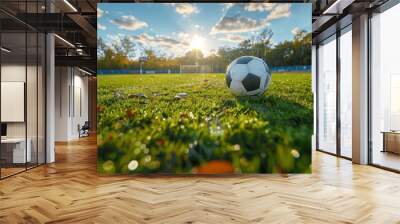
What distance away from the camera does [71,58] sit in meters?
11.4

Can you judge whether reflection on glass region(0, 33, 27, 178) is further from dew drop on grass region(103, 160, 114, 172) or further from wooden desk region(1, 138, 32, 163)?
dew drop on grass region(103, 160, 114, 172)

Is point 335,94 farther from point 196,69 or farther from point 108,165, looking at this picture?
point 108,165

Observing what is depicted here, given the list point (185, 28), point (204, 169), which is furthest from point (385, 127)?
point (185, 28)

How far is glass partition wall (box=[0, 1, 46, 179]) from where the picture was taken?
5809 millimetres

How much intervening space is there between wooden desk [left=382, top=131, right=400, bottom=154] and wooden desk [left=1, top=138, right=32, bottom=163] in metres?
6.25

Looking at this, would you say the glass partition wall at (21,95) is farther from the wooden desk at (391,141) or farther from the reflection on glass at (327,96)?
the reflection on glass at (327,96)

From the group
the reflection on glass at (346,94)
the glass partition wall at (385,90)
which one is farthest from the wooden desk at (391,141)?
the reflection on glass at (346,94)

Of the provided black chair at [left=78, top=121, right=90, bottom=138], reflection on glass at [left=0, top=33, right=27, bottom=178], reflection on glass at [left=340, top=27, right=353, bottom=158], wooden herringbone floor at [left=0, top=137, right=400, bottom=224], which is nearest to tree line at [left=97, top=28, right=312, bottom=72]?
reflection on glass at [left=0, top=33, right=27, bottom=178]

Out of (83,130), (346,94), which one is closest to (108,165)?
(346,94)

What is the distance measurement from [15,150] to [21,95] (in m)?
0.93

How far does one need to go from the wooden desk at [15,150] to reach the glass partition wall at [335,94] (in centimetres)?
631

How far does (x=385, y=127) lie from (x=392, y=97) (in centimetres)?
56

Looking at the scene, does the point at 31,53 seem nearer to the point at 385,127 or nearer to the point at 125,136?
the point at 125,136

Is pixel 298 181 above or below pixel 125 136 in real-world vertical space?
below
